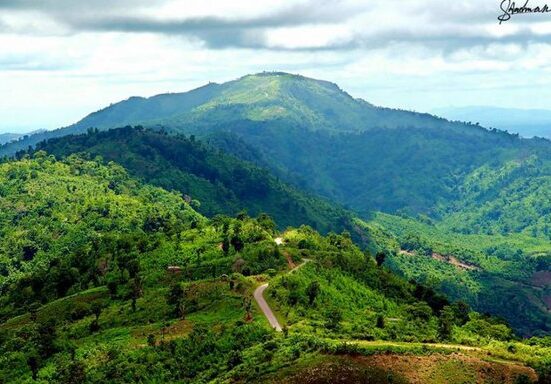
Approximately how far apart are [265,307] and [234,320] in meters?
6.31

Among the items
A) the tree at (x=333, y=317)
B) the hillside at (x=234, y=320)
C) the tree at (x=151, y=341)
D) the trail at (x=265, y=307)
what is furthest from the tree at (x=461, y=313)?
the tree at (x=151, y=341)

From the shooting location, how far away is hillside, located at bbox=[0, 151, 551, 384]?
74625mm

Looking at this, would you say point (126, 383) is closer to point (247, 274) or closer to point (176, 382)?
point (176, 382)

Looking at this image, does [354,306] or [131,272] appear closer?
[354,306]

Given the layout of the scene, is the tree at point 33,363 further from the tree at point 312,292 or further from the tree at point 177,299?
the tree at point 312,292

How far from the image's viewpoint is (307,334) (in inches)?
3260

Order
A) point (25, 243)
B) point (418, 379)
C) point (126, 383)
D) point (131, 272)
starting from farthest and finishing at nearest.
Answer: point (25, 243)
point (131, 272)
point (126, 383)
point (418, 379)

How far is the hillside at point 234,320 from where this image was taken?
7462 centimetres

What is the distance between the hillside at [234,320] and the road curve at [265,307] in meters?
1.21

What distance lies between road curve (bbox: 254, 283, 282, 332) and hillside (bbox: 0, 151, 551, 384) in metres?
1.21

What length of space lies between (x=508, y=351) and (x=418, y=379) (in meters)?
21.0

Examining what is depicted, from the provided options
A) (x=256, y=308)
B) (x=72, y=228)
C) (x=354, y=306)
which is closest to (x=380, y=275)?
(x=354, y=306)

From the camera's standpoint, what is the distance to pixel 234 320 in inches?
3590

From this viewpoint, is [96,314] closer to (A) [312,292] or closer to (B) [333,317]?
(A) [312,292]
